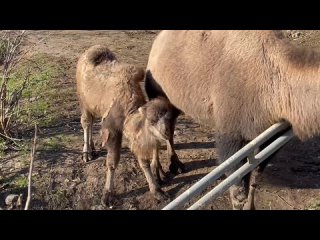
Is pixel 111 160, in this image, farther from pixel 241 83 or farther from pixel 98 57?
pixel 241 83

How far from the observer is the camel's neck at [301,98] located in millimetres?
4719

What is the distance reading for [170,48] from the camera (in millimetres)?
6246

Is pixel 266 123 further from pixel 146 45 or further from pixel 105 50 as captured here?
pixel 146 45

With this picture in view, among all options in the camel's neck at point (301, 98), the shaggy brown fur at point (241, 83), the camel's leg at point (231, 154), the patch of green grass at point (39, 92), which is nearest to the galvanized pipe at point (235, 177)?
the camel's neck at point (301, 98)

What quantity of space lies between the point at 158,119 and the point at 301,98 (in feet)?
4.96

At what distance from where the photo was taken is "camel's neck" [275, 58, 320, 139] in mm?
4719

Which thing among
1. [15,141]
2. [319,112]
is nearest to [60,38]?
[15,141]

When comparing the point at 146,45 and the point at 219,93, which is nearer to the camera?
the point at 219,93

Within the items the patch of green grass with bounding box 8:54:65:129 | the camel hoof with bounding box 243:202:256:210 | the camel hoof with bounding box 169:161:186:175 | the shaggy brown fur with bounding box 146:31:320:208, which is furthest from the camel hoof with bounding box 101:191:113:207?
the patch of green grass with bounding box 8:54:65:129

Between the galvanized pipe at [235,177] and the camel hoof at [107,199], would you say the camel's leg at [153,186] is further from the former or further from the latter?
the galvanized pipe at [235,177]

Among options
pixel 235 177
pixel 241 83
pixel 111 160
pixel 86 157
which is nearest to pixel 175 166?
pixel 111 160

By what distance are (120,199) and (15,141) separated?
2044 millimetres

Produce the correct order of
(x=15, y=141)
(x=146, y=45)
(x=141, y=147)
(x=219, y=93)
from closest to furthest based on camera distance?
(x=219, y=93), (x=141, y=147), (x=15, y=141), (x=146, y=45)

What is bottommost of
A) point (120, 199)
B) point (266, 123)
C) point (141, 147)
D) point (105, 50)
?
point (120, 199)
